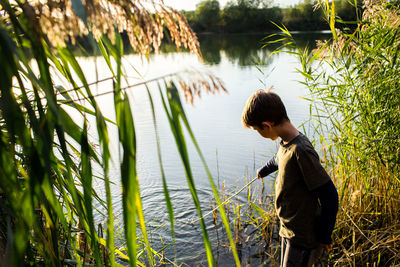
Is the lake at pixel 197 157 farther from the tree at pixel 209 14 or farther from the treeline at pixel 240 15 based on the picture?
the tree at pixel 209 14

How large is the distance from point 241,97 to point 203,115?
1803 mm

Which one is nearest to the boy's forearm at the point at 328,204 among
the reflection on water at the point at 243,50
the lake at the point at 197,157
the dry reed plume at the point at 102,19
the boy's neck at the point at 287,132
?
the boy's neck at the point at 287,132

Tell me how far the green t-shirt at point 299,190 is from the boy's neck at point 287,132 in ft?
0.07

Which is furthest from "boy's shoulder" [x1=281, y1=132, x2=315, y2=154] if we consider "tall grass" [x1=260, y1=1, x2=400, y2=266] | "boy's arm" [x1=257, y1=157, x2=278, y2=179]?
"tall grass" [x1=260, y1=1, x2=400, y2=266]

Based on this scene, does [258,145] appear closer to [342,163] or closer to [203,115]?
[203,115]

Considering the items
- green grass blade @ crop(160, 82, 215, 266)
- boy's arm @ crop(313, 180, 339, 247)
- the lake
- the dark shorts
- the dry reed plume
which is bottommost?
Result: the lake

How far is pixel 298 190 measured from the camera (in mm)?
1758

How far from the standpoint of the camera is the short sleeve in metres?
1.66

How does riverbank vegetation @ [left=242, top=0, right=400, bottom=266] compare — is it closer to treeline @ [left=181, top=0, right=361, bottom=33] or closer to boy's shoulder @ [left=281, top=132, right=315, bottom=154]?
boy's shoulder @ [left=281, top=132, right=315, bottom=154]

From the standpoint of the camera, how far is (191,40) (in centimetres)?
74

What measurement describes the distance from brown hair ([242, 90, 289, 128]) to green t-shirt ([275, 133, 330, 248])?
15 centimetres

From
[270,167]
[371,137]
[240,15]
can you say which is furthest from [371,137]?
[240,15]

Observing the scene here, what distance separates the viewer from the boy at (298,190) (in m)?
1.68

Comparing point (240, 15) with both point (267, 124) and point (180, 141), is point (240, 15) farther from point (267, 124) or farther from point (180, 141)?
point (180, 141)
